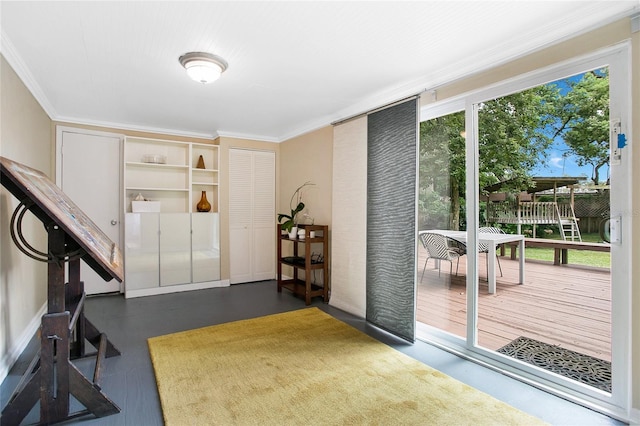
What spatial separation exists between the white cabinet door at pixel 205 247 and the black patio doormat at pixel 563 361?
4.02 m

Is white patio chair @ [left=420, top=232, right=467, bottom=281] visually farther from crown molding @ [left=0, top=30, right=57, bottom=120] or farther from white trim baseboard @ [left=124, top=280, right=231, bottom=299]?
crown molding @ [left=0, top=30, right=57, bottom=120]

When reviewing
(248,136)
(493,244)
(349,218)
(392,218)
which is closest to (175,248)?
(248,136)

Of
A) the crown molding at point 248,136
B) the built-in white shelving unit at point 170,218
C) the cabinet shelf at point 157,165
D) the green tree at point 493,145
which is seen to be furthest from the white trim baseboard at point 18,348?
the green tree at point 493,145

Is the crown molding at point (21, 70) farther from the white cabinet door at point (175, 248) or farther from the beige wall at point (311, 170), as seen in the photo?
the beige wall at point (311, 170)

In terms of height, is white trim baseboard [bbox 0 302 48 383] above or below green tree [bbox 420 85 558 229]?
below

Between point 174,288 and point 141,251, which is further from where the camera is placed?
point 174,288

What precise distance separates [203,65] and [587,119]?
278cm

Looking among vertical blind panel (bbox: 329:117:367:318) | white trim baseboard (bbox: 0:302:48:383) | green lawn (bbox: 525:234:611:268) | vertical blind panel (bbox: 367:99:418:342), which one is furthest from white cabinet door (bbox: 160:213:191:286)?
green lawn (bbox: 525:234:611:268)

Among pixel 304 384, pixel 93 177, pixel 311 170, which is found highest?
pixel 311 170

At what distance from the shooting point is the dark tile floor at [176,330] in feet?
6.73

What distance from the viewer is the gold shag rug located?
1995 mm

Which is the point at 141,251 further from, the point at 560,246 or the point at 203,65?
the point at 560,246

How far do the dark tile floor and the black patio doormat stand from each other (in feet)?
0.65

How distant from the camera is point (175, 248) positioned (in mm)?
4914
